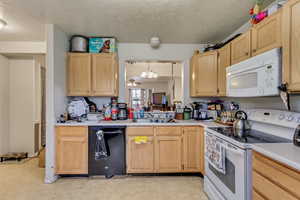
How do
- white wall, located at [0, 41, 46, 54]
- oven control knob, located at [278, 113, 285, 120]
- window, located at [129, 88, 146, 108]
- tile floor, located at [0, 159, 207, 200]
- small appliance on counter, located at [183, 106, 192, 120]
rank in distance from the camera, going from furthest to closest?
1. window, located at [129, 88, 146, 108]
2. white wall, located at [0, 41, 46, 54]
3. small appliance on counter, located at [183, 106, 192, 120]
4. tile floor, located at [0, 159, 207, 200]
5. oven control knob, located at [278, 113, 285, 120]

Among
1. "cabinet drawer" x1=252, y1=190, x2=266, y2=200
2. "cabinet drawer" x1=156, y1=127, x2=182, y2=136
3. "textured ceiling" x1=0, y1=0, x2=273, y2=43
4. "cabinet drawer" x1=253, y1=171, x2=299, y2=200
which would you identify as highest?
"textured ceiling" x1=0, y1=0, x2=273, y2=43

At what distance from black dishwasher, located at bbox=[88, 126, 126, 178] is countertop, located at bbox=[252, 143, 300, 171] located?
1913mm

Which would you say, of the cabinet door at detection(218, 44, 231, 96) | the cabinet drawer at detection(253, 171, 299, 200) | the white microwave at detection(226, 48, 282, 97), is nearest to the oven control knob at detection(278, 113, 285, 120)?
the white microwave at detection(226, 48, 282, 97)

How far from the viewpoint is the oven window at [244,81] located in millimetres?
1760

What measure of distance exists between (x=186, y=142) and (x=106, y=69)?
6.08 feet

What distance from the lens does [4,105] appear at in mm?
3645

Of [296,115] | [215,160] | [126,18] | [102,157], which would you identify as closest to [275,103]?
[296,115]

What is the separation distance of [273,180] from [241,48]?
62.9 inches

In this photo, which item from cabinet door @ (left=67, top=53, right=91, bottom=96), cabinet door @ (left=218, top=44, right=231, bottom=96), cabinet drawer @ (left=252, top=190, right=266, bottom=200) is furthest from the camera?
cabinet door @ (left=67, top=53, right=91, bottom=96)

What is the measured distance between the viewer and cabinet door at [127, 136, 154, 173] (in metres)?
2.75

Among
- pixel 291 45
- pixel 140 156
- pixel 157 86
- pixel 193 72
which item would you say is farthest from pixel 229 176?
pixel 157 86

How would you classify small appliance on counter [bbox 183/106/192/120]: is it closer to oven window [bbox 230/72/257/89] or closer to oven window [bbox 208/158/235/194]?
oven window [bbox 230/72/257/89]

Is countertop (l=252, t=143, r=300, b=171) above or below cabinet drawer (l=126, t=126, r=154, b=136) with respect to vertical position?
above

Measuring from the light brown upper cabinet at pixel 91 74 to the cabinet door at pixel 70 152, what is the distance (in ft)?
2.35
